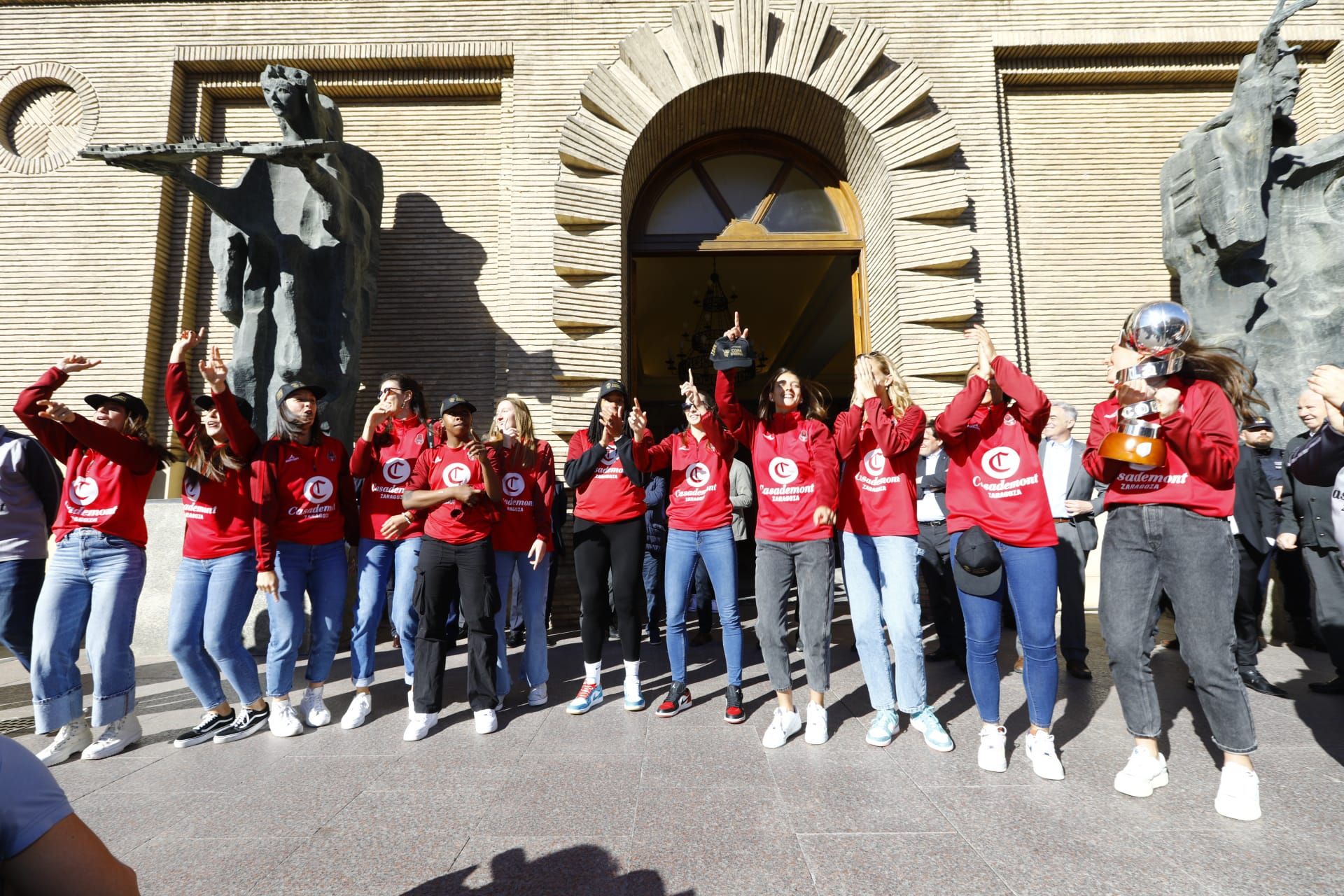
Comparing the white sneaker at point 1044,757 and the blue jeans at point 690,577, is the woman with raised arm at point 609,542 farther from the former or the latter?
the white sneaker at point 1044,757

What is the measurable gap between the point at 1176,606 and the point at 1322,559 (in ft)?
8.62

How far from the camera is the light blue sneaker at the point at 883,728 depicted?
340cm

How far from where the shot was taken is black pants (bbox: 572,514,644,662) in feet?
13.7

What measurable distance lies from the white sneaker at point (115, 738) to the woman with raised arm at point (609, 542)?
7.82 feet

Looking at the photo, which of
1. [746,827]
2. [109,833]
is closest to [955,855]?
[746,827]

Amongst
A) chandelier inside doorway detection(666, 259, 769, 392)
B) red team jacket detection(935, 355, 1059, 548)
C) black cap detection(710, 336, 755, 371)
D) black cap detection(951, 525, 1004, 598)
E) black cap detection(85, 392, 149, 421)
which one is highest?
chandelier inside doorway detection(666, 259, 769, 392)

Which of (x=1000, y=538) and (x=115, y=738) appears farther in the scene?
(x=115, y=738)

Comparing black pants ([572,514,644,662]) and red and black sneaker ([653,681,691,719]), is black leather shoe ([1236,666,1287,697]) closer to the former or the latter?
red and black sneaker ([653,681,691,719])

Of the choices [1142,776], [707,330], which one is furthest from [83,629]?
[707,330]

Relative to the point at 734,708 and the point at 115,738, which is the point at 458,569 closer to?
the point at 734,708

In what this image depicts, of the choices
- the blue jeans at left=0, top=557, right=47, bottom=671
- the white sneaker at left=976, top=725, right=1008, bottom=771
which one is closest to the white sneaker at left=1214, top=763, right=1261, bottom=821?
the white sneaker at left=976, top=725, right=1008, bottom=771

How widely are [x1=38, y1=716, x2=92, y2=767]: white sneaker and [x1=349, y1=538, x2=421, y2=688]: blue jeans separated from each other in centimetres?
134

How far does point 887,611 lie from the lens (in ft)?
11.9

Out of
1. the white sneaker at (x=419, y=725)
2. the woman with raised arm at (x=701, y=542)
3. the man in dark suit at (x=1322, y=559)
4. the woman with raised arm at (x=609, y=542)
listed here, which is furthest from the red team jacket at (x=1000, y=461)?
the white sneaker at (x=419, y=725)
